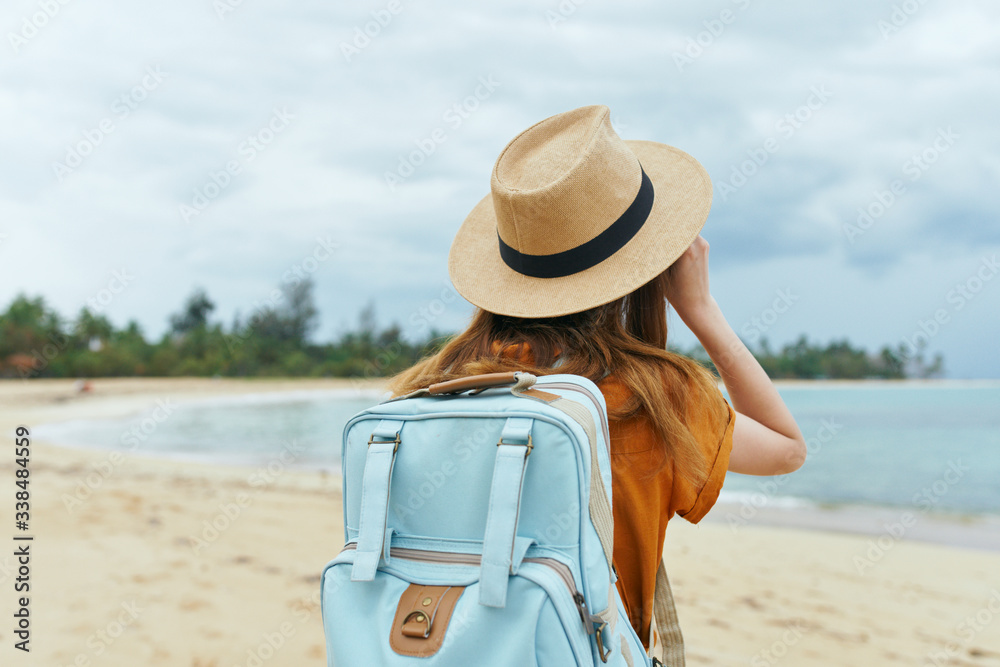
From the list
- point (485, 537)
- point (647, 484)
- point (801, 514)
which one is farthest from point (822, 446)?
point (485, 537)

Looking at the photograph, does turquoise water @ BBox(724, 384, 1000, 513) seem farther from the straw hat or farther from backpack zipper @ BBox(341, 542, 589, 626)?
backpack zipper @ BBox(341, 542, 589, 626)

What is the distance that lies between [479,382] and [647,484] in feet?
1.11

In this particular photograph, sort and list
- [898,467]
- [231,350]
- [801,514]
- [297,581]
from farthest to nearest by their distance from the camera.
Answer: [231,350] < [898,467] < [801,514] < [297,581]

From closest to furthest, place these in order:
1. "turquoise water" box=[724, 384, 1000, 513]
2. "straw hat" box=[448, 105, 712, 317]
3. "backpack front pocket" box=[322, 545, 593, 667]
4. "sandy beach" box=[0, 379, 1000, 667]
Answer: "backpack front pocket" box=[322, 545, 593, 667] < "straw hat" box=[448, 105, 712, 317] < "sandy beach" box=[0, 379, 1000, 667] < "turquoise water" box=[724, 384, 1000, 513]

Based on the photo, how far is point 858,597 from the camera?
14.9ft

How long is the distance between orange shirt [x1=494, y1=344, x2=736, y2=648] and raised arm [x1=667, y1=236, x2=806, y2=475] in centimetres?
17

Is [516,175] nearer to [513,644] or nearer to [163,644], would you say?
[513,644]

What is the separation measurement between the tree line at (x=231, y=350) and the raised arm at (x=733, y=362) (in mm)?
26576

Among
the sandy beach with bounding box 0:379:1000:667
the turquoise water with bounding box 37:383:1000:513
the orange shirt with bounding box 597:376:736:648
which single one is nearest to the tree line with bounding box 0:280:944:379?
the turquoise water with bounding box 37:383:1000:513

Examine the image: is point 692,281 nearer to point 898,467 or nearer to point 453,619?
point 453,619

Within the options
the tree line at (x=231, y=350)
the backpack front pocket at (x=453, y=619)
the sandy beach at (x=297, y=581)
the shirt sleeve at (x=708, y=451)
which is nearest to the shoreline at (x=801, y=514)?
the sandy beach at (x=297, y=581)

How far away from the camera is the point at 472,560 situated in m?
0.92

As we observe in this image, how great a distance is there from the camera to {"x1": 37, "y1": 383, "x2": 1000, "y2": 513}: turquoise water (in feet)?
29.8

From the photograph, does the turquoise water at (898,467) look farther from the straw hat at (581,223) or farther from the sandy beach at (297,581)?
the straw hat at (581,223)
